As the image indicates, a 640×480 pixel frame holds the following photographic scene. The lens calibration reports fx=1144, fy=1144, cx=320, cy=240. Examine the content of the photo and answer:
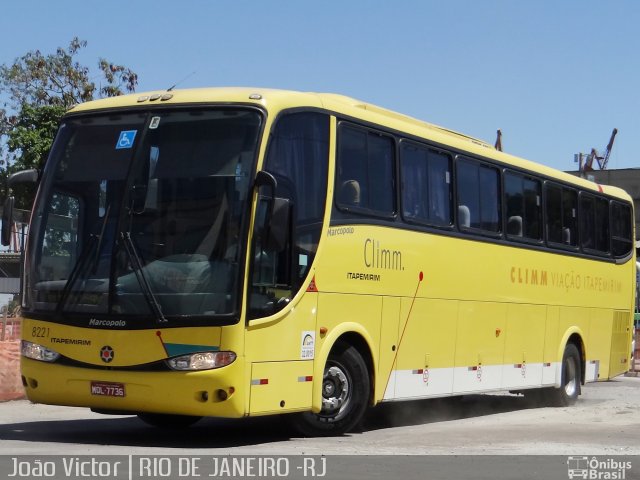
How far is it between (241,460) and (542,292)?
362 inches

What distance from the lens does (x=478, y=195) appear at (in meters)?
16.2

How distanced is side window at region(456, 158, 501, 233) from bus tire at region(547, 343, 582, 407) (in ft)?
12.6

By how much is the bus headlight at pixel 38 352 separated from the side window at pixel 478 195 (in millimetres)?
6176

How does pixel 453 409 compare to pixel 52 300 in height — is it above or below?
below

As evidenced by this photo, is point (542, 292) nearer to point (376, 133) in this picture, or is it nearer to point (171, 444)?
point (376, 133)

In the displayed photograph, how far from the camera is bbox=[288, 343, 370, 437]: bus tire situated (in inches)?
496

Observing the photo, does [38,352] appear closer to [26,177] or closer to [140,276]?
[140,276]

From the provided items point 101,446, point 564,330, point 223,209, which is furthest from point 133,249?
point 564,330

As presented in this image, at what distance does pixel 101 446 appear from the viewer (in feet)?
37.4

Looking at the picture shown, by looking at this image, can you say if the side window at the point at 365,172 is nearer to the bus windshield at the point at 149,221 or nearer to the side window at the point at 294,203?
the side window at the point at 294,203

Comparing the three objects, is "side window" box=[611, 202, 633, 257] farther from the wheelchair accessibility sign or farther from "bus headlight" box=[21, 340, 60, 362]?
"bus headlight" box=[21, 340, 60, 362]

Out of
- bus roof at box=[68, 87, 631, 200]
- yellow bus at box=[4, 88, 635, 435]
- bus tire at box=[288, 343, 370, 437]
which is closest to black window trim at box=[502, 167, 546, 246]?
bus roof at box=[68, 87, 631, 200]

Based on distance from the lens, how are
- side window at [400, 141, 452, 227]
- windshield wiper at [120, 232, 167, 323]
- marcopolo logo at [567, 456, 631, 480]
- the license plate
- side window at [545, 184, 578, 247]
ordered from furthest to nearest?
side window at [545, 184, 578, 247], side window at [400, 141, 452, 227], the license plate, windshield wiper at [120, 232, 167, 323], marcopolo logo at [567, 456, 631, 480]

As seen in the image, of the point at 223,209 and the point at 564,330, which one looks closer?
the point at 223,209
